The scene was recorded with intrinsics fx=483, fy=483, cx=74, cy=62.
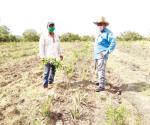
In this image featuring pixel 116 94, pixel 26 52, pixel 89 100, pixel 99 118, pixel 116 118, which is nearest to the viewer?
pixel 116 118

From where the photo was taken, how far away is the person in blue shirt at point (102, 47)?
33.8 feet

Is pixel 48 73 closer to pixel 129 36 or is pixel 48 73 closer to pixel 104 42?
pixel 104 42

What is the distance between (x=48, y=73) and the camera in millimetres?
10711

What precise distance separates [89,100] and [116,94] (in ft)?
3.35

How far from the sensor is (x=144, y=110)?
30.0 feet

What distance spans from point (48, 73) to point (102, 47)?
1.33 m

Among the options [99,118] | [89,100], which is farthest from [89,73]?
[99,118]

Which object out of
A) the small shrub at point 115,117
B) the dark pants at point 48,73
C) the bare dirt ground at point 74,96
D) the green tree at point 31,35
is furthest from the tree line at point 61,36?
the small shrub at point 115,117

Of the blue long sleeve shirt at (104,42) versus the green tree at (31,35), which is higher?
the blue long sleeve shirt at (104,42)

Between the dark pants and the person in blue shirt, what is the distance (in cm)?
102

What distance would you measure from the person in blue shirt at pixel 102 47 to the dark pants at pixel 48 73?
3.34ft

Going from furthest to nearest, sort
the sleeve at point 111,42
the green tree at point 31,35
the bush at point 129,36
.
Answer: the bush at point 129,36 → the green tree at point 31,35 → the sleeve at point 111,42

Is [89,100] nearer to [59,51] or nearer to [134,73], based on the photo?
[59,51]

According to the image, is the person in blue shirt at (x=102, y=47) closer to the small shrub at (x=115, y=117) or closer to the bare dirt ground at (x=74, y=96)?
the bare dirt ground at (x=74, y=96)
